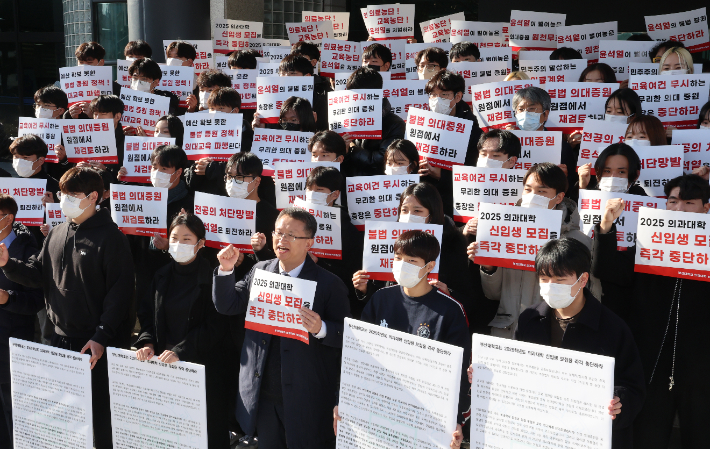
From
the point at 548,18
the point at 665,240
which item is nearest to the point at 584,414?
the point at 665,240

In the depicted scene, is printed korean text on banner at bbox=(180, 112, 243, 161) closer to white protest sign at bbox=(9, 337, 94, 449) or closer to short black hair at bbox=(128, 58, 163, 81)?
short black hair at bbox=(128, 58, 163, 81)

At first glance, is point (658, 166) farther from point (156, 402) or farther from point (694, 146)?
point (156, 402)

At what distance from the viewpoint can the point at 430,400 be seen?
3.54 metres

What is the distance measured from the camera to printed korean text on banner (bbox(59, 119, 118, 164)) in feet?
23.0

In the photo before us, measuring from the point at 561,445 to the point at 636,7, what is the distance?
10.1 meters

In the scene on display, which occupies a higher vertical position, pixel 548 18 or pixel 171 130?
pixel 548 18

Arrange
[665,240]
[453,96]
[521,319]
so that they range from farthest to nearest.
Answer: [453,96] < [665,240] < [521,319]

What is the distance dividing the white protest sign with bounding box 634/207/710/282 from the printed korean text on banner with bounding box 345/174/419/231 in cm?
164

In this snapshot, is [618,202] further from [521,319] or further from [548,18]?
[548,18]

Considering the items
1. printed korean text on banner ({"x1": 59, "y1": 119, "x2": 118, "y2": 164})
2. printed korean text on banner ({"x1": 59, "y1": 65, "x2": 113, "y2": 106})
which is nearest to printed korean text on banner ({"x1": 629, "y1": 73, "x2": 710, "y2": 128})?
printed korean text on banner ({"x1": 59, "y1": 119, "x2": 118, "y2": 164})

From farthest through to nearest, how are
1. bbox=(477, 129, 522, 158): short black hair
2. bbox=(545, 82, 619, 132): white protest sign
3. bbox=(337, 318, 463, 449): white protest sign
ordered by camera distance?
bbox=(545, 82, 619, 132): white protest sign → bbox=(477, 129, 522, 158): short black hair → bbox=(337, 318, 463, 449): white protest sign

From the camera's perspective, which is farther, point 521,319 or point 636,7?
point 636,7

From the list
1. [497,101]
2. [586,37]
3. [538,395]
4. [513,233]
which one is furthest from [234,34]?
[538,395]

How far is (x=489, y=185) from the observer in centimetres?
527
